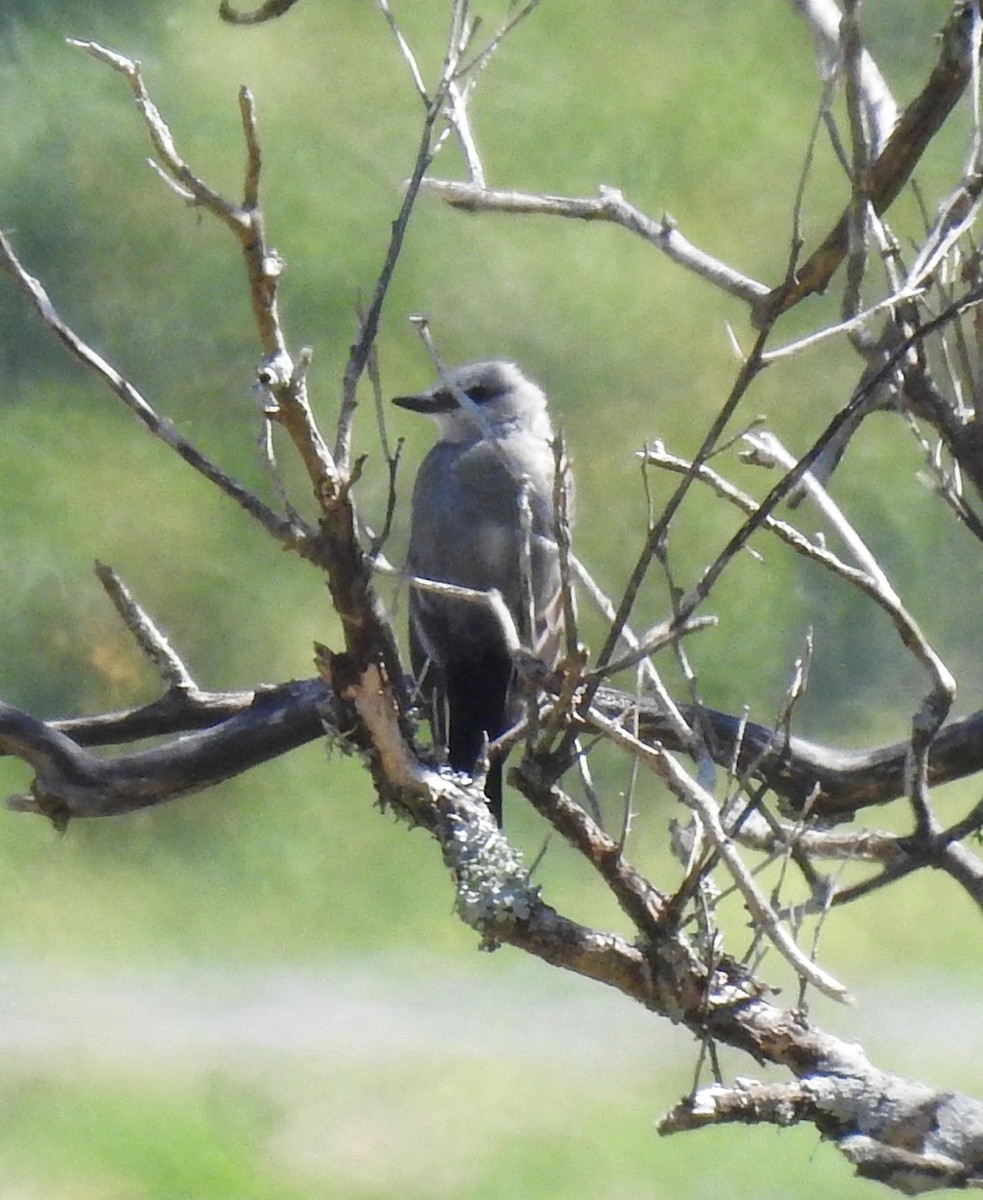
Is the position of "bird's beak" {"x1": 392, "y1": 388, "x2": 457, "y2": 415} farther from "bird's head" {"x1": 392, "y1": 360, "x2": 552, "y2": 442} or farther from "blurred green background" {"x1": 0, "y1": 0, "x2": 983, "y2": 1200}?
"blurred green background" {"x1": 0, "y1": 0, "x2": 983, "y2": 1200}

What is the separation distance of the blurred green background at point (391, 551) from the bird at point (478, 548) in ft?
0.57

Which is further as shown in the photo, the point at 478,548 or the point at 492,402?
the point at 492,402

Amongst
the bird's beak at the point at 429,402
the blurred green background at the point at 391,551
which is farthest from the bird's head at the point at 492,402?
the blurred green background at the point at 391,551

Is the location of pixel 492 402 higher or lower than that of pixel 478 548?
higher

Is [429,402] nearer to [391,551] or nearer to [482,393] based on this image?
[482,393]

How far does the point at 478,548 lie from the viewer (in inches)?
65.6

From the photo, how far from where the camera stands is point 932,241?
1015 millimetres

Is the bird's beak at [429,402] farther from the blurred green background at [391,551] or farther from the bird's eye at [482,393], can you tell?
the blurred green background at [391,551]

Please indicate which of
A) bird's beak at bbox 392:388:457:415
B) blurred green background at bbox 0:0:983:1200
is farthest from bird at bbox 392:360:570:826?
blurred green background at bbox 0:0:983:1200

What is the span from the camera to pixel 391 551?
1.90 m

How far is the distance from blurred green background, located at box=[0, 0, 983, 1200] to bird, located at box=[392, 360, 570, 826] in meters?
0.17

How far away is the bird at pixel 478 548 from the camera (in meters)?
1.53

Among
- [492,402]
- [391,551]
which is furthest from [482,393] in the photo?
[391,551]

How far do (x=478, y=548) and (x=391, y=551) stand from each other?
0.85ft
